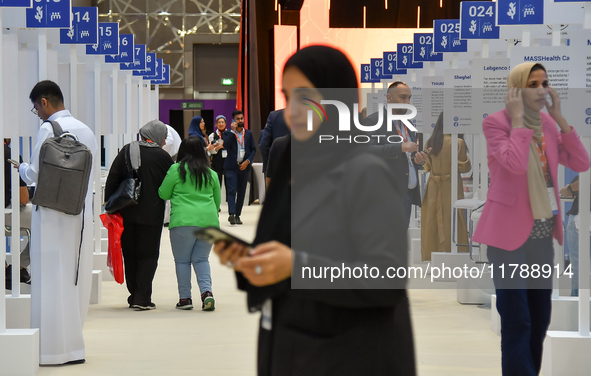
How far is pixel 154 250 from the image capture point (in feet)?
20.5

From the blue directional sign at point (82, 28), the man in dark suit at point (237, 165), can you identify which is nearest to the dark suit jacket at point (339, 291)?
the blue directional sign at point (82, 28)

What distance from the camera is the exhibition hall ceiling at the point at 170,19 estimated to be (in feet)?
76.5

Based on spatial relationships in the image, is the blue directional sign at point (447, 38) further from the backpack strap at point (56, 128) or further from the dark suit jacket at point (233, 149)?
the dark suit jacket at point (233, 149)

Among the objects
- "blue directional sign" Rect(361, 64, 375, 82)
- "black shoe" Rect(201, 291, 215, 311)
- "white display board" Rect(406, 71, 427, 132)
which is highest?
"blue directional sign" Rect(361, 64, 375, 82)

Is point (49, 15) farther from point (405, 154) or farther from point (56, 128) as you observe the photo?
point (405, 154)

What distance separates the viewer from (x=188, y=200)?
19.4 ft

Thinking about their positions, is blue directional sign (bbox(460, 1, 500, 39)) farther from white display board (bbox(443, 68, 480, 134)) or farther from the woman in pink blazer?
the woman in pink blazer

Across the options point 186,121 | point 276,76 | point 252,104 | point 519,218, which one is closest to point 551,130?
point 519,218

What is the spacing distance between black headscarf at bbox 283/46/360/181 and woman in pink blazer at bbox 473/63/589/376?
1.66m

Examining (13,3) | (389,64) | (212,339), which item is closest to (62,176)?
(13,3)

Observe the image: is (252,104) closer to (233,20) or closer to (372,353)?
(233,20)

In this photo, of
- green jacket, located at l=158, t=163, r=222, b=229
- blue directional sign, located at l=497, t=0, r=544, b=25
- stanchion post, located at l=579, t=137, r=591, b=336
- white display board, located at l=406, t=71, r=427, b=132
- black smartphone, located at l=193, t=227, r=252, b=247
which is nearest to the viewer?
black smartphone, located at l=193, t=227, r=252, b=247

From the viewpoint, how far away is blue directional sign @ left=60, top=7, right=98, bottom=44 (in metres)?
6.22

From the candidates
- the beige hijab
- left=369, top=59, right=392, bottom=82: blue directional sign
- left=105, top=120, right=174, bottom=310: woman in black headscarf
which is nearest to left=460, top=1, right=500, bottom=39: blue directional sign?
left=105, top=120, right=174, bottom=310: woman in black headscarf
